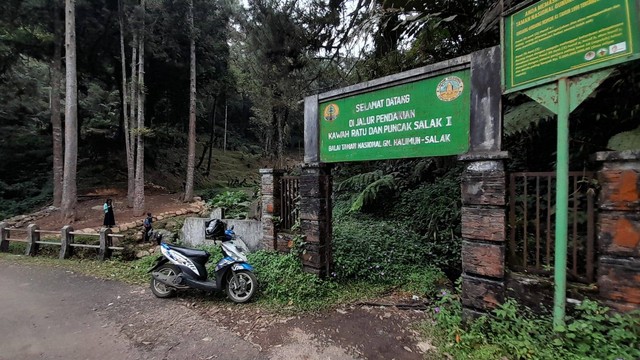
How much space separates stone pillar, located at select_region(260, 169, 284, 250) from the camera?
5148mm

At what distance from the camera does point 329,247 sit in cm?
445

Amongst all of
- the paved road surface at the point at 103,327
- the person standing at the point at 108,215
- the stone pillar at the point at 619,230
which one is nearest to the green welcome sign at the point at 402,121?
the stone pillar at the point at 619,230

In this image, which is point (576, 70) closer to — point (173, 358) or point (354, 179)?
point (173, 358)

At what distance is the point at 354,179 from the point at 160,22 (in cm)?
1079

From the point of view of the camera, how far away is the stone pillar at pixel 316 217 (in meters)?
4.34

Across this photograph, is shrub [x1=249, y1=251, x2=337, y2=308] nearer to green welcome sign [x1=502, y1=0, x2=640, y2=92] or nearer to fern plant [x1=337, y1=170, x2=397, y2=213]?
fern plant [x1=337, y1=170, x2=397, y2=213]

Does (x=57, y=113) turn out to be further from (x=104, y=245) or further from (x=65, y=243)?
(x=104, y=245)

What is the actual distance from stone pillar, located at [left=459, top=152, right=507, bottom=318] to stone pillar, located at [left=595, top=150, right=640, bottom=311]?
69 cm

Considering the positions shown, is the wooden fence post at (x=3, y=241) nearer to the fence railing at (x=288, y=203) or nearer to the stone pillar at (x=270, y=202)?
the stone pillar at (x=270, y=202)

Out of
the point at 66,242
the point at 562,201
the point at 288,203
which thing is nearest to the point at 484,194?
the point at 562,201

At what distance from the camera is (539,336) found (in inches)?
101

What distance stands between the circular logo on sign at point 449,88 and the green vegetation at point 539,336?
2.08 m

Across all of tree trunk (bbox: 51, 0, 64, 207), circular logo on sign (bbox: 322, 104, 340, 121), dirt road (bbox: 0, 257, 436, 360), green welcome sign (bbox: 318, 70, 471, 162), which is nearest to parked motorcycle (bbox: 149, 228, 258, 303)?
dirt road (bbox: 0, 257, 436, 360)

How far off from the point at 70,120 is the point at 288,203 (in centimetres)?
899
